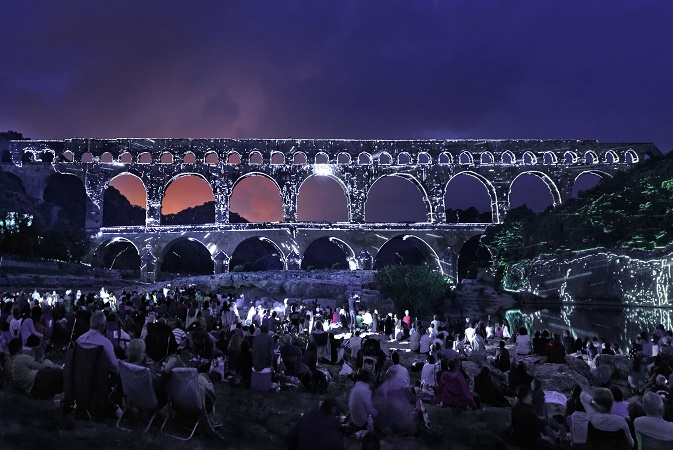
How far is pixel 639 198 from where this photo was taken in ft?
133

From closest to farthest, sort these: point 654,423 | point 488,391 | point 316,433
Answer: point 316,433, point 654,423, point 488,391

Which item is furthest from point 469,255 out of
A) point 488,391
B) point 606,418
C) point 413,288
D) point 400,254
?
point 606,418

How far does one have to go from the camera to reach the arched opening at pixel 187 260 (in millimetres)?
63062

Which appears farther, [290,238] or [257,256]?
[257,256]

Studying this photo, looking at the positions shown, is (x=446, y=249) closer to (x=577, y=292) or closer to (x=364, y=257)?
(x=364, y=257)

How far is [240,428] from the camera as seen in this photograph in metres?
7.57

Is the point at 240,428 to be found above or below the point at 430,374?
below

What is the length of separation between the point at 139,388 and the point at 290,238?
42.5 meters

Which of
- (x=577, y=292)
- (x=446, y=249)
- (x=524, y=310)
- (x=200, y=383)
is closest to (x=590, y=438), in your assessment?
(x=200, y=383)

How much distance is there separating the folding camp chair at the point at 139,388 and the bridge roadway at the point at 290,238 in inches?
1607

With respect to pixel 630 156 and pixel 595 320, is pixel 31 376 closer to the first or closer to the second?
pixel 595 320

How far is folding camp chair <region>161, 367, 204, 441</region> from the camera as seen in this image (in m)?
6.66

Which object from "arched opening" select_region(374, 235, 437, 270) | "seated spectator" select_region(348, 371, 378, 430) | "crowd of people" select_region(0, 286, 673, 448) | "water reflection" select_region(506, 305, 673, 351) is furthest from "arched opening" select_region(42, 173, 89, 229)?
"seated spectator" select_region(348, 371, 378, 430)

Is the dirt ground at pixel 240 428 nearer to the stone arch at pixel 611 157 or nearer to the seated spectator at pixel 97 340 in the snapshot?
the seated spectator at pixel 97 340
